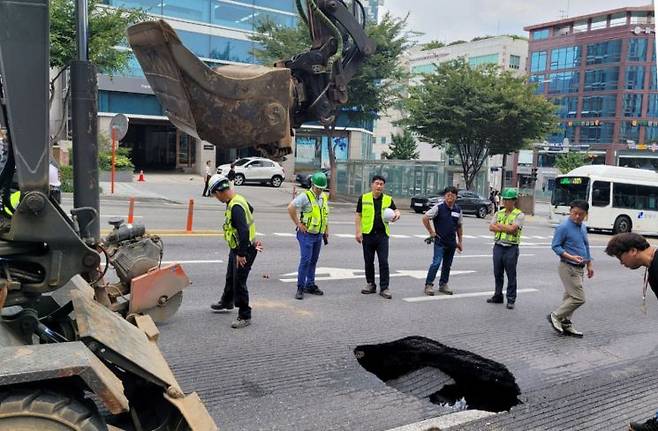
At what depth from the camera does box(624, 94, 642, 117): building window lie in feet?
226

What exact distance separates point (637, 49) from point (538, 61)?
1258 cm

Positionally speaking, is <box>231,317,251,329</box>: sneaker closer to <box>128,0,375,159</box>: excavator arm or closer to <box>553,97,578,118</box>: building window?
<box>128,0,375,159</box>: excavator arm

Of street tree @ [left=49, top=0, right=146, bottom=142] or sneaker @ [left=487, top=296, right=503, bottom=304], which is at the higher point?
street tree @ [left=49, top=0, right=146, bottom=142]

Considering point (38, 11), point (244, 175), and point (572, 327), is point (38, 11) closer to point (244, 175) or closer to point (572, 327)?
point (572, 327)

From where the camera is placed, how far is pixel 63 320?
400 cm

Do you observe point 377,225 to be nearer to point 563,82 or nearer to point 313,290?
point 313,290

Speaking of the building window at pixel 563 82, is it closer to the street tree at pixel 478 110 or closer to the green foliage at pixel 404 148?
the green foliage at pixel 404 148

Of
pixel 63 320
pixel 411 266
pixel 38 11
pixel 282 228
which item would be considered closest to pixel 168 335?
pixel 63 320

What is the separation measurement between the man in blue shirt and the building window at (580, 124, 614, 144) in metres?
69.5

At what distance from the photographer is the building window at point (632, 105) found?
68.8 metres

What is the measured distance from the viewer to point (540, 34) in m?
77.8

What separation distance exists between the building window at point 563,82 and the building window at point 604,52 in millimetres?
2504

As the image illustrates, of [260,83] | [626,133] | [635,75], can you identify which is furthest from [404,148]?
[260,83]

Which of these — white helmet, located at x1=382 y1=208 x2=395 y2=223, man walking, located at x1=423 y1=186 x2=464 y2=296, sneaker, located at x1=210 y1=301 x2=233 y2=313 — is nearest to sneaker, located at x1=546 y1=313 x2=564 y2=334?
man walking, located at x1=423 y1=186 x2=464 y2=296
